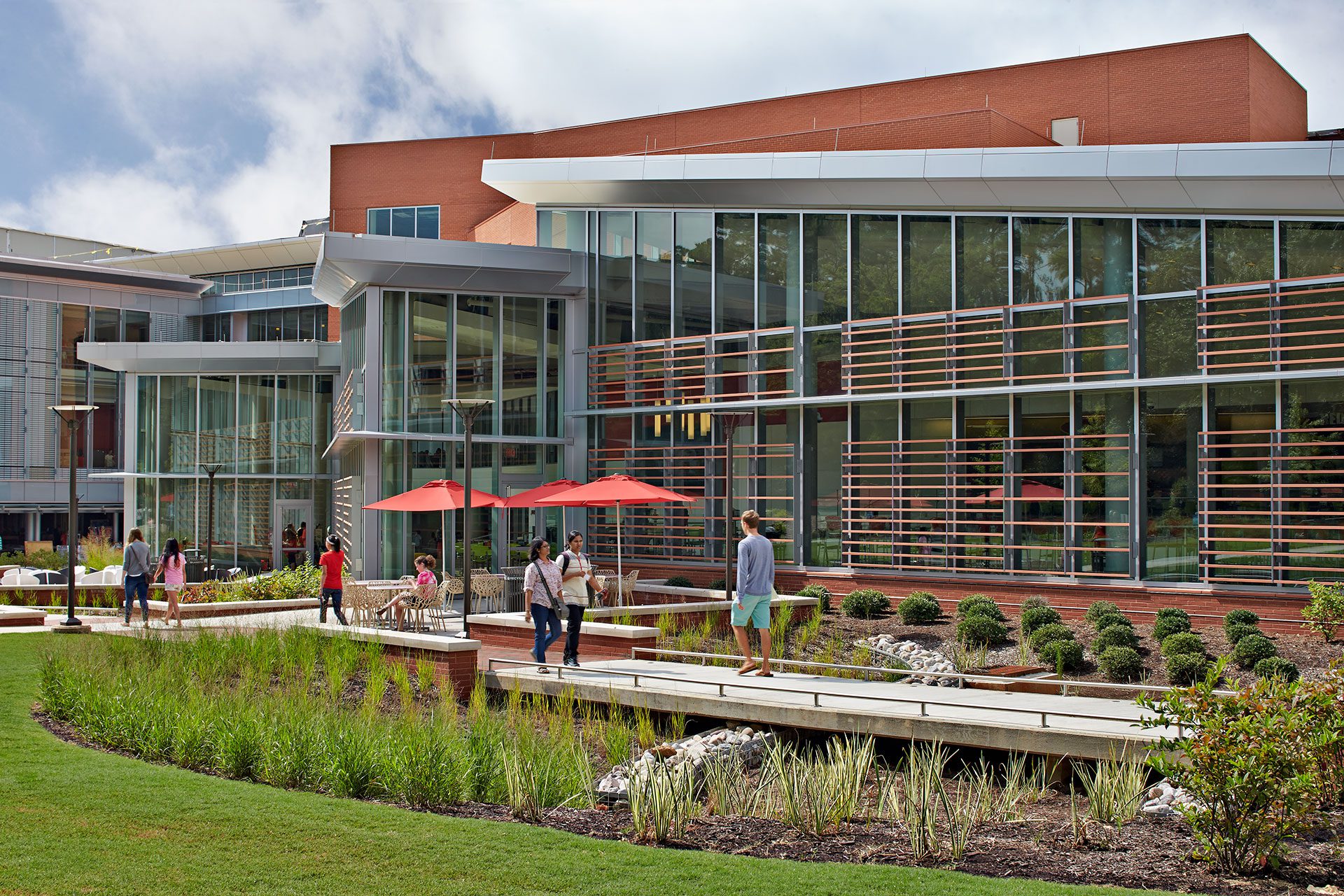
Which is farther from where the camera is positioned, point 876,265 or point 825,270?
point 825,270

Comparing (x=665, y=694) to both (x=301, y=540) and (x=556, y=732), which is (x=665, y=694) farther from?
(x=301, y=540)

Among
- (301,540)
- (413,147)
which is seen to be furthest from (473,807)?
(413,147)

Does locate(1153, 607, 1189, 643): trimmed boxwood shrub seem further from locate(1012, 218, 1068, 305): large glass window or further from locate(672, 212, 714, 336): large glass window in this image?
locate(672, 212, 714, 336): large glass window

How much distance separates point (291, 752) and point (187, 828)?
1788 mm

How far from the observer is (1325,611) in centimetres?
1655

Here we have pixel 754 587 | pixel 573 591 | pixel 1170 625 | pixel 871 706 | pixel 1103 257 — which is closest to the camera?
pixel 871 706

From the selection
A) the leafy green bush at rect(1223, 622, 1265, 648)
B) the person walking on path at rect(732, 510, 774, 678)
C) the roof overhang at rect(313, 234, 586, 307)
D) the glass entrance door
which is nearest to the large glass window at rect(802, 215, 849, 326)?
the roof overhang at rect(313, 234, 586, 307)

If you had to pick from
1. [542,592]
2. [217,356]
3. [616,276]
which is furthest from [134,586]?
[217,356]

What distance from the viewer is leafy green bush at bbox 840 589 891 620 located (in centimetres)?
2038

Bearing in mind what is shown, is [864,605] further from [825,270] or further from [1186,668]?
[825,270]

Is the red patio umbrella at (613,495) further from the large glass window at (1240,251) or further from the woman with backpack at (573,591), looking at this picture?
the large glass window at (1240,251)

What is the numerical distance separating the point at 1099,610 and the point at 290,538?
23.4 metres

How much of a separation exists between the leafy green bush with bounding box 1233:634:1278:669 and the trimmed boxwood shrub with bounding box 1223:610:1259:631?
1.47 metres

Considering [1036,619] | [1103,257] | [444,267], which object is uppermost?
[444,267]
